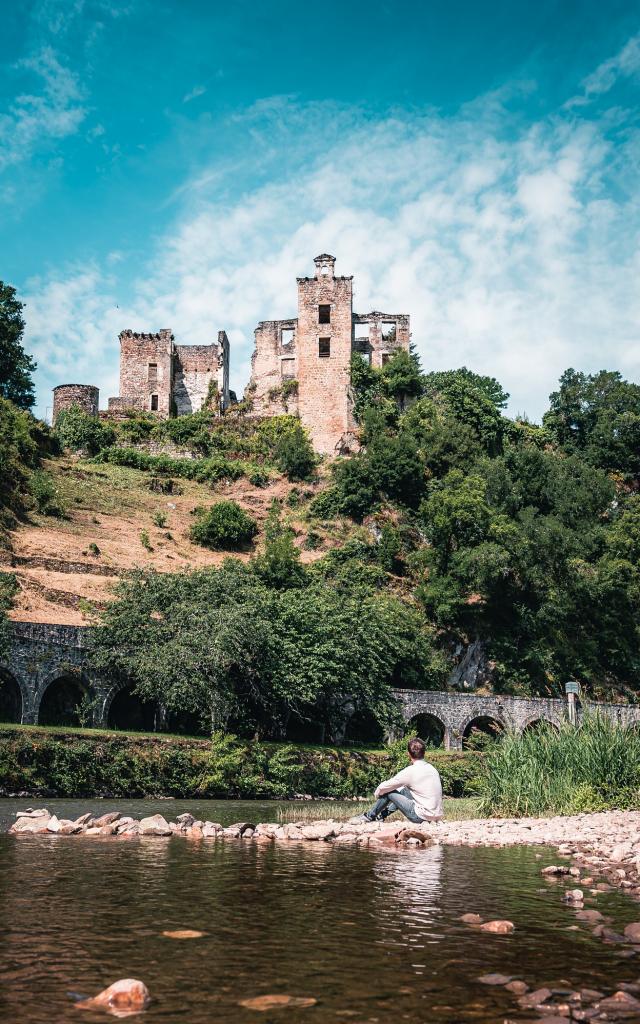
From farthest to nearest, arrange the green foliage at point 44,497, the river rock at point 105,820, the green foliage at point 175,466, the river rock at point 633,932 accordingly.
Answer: the green foliage at point 175,466 < the green foliage at point 44,497 < the river rock at point 105,820 < the river rock at point 633,932

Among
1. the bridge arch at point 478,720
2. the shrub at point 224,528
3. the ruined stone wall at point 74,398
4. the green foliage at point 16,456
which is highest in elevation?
the ruined stone wall at point 74,398

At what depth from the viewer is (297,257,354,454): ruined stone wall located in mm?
58938

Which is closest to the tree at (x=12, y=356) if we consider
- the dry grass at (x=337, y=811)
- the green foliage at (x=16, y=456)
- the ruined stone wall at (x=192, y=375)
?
the green foliage at (x=16, y=456)

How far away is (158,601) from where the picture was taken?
31.7 m

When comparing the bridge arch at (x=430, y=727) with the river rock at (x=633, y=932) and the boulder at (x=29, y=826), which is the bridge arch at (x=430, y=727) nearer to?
the boulder at (x=29, y=826)

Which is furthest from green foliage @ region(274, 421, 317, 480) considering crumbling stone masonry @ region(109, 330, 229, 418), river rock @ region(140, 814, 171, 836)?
river rock @ region(140, 814, 171, 836)

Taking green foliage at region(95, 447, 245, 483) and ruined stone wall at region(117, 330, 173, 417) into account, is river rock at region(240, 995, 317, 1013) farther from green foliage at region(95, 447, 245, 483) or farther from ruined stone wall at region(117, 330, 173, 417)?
ruined stone wall at region(117, 330, 173, 417)

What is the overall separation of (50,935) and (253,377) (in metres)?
58.1

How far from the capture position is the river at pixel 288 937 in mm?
5238

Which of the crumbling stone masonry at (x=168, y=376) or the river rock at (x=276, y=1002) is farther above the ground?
the crumbling stone masonry at (x=168, y=376)

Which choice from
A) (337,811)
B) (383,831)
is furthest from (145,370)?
(383,831)

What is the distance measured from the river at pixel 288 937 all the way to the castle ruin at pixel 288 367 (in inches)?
1884

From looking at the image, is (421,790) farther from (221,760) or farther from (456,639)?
(456,639)

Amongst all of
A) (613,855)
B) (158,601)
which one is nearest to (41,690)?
(158,601)
